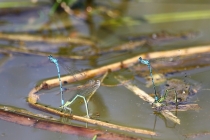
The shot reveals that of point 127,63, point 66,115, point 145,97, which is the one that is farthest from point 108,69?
point 66,115

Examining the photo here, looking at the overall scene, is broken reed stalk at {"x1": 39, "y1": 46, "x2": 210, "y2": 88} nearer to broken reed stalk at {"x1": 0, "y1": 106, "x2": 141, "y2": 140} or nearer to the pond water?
the pond water

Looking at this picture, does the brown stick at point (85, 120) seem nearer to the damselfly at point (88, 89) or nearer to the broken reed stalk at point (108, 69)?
the broken reed stalk at point (108, 69)

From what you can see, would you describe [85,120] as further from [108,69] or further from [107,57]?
[107,57]

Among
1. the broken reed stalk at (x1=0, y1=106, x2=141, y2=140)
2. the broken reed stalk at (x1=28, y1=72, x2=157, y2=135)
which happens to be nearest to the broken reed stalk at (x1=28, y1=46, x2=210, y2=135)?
the broken reed stalk at (x1=28, y1=72, x2=157, y2=135)

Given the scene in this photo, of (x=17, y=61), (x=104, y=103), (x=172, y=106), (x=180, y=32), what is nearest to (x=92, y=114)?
(x=104, y=103)

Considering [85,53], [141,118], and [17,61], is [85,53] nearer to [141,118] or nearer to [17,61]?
[17,61]

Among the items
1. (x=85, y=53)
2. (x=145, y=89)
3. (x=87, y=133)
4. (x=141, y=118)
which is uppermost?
(x=85, y=53)
